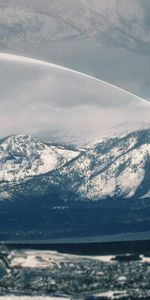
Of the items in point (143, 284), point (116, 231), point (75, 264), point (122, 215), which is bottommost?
point (143, 284)

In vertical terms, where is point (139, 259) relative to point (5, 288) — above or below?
above

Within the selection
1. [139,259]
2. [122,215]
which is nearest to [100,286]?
[139,259]

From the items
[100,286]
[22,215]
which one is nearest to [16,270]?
[100,286]

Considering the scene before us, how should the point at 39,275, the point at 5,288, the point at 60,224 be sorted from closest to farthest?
the point at 5,288
the point at 39,275
the point at 60,224

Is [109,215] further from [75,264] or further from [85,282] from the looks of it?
[85,282]

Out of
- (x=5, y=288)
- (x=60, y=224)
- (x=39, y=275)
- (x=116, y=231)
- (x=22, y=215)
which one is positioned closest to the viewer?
(x=5, y=288)

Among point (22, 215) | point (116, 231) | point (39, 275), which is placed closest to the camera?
point (39, 275)

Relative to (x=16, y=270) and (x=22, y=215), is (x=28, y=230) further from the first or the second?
(x=16, y=270)

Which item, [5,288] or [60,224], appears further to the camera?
[60,224]

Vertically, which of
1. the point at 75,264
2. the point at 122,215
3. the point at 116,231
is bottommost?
the point at 75,264
